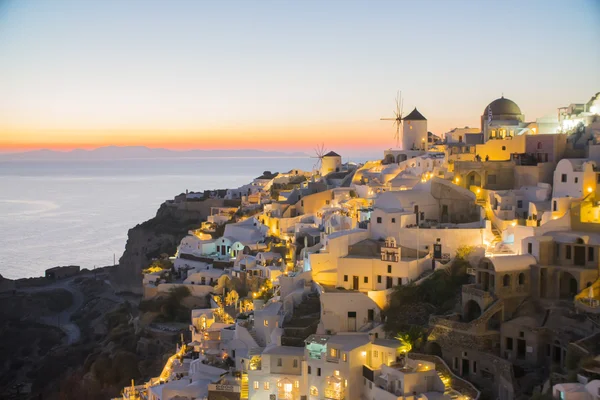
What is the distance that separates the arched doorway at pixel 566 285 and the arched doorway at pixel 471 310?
6.76 feet

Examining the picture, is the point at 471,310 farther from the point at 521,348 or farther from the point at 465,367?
the point at 521,348

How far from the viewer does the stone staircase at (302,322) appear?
64.5 feet

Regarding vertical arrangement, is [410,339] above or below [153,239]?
above

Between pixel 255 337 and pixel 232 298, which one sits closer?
pixel 255 337

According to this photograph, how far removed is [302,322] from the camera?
811 inches

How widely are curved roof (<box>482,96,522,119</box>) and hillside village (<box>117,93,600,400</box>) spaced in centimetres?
10

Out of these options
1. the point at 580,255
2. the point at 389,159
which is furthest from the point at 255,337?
the point at 389,159

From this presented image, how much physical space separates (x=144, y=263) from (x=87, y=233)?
1824 inches

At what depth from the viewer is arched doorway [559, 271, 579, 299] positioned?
17.7m

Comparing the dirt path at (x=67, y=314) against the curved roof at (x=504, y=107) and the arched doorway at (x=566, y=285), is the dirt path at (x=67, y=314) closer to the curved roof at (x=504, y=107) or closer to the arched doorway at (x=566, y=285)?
the curved roof at (x=504, y=107)

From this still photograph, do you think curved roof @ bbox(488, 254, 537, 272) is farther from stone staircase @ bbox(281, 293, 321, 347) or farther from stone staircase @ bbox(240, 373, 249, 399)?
stone staircase @ bbox(240, 373, 249, 399)

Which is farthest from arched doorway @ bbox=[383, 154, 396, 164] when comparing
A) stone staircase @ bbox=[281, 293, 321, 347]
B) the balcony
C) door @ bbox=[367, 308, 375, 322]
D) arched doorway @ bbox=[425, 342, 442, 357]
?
the balcony

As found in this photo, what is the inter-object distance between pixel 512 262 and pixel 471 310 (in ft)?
5.23

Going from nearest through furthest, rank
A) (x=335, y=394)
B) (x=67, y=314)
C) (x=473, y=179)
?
(x=335, y=394) → (x=473, y=179) → (x=67, y=314)
